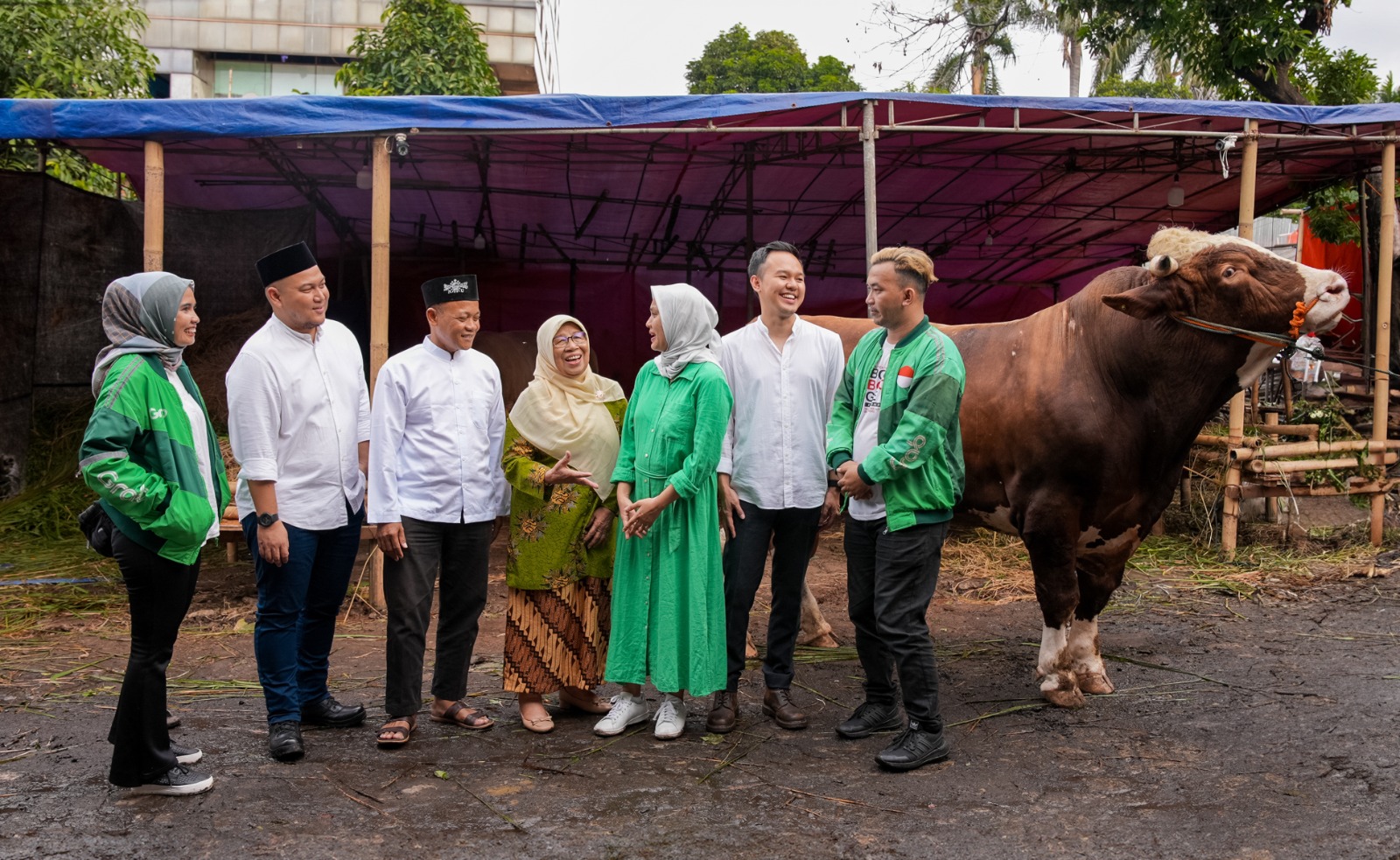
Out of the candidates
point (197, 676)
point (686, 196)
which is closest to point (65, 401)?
point (197, 676)

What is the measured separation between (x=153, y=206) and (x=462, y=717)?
3.79 meters

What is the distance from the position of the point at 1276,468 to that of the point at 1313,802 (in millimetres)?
4581

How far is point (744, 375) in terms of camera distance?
3873 mm

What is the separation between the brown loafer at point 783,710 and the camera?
3.84m

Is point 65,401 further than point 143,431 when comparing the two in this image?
Yes

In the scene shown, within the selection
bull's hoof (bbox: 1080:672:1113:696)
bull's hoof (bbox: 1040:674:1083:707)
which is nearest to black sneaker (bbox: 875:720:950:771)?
bull's hoof (bbox: 1040:674:1083:707)

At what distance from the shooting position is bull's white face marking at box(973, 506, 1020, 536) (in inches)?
170

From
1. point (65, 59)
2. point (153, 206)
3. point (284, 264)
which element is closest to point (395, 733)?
point (284, 264)

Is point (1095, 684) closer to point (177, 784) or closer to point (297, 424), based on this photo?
point (297, 424)

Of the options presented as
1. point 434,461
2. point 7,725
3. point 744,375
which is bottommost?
point 7,725

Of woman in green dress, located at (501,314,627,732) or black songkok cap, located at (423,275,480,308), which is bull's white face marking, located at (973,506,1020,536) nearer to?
woman in green dress, located at (501,314,627,732)

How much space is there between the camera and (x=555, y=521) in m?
3.76

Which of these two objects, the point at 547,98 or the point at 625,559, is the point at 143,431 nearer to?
the point at 625,559

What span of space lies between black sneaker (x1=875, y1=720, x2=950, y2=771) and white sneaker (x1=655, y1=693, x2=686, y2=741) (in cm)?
73
